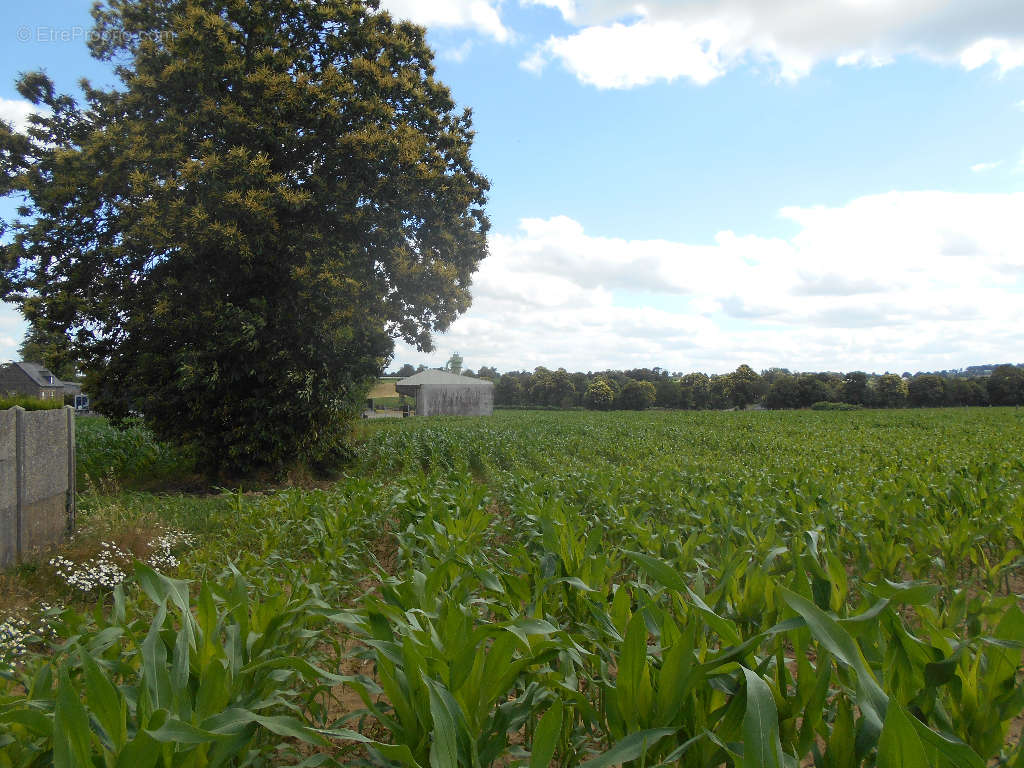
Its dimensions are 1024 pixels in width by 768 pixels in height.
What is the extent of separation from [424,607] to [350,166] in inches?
410

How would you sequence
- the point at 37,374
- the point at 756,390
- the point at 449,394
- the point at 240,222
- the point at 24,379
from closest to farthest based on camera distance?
the point at 240,222
the point at 449,394
the point at 24,379
the point at 37,374
the point at 756,390

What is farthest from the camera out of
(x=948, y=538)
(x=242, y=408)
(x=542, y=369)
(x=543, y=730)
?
(x=542, y=369)

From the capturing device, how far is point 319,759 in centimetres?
186

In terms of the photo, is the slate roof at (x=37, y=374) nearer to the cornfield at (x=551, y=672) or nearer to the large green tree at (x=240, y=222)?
the large green tree at (x=240, y=222)

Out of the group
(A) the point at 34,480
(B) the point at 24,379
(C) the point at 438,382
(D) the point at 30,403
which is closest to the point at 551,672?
(A) the point at 34,480

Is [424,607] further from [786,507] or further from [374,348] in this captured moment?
[374,348]

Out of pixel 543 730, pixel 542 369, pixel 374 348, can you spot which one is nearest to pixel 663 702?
pixel 543 730

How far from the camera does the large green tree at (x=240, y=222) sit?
34.5 ft

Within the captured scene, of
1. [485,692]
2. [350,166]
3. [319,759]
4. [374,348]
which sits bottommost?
[319,759]

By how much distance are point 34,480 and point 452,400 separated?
45.8m

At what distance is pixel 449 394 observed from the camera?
170 feet

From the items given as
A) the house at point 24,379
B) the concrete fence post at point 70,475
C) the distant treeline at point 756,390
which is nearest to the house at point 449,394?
the distant treeline at point 756,390

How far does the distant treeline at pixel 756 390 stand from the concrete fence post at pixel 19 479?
5844 centimetres

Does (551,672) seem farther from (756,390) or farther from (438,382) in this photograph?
(756,390)
